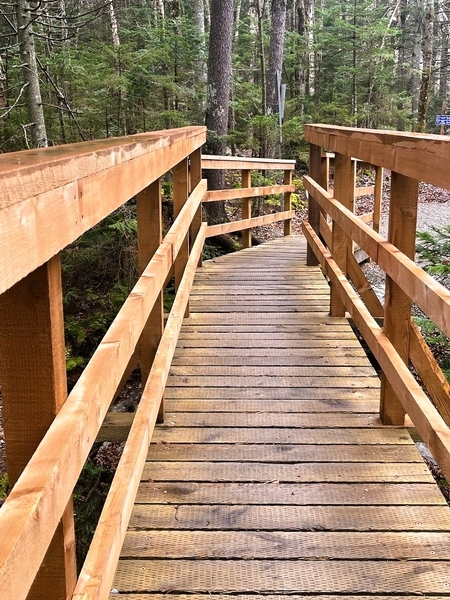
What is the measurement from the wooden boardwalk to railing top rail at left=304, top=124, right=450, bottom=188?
1.36m

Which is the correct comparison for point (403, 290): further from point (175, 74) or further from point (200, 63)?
point (200, 63)

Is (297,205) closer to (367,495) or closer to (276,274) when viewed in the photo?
(276,274)

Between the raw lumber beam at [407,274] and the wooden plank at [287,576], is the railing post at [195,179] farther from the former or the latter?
the wooden plank at [287,576]

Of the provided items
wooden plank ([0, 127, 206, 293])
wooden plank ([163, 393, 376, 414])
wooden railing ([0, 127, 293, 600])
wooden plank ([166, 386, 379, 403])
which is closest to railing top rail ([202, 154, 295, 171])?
wooden plank ([166, 386, 379, 403])

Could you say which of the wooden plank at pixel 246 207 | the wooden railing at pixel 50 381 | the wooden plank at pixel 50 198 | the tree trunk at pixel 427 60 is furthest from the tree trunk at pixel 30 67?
the tree trunk at pixel 427 60

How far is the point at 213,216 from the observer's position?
1023cm

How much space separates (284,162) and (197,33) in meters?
5.19

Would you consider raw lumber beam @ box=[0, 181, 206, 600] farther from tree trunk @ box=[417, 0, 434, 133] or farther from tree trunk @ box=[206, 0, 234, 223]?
tree trunk @ box=[417, 0, 434, 133]

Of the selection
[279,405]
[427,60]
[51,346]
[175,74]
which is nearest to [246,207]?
[175,74]

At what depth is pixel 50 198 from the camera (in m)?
A: 1.21

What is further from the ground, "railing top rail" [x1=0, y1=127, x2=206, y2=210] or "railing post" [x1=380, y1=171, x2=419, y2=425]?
"railing top rail" [x1=0, y1=127, x2=206, y2=210]

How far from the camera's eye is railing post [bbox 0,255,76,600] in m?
1.31

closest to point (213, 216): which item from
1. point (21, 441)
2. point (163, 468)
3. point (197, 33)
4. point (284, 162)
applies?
point (284, 162)

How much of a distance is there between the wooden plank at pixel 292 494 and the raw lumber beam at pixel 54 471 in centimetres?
101
